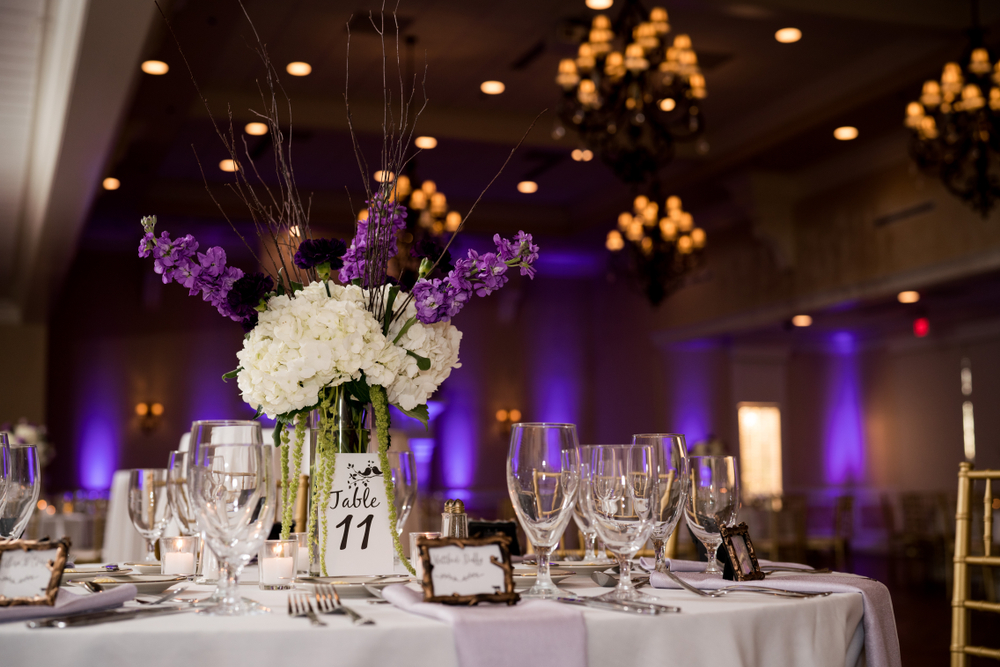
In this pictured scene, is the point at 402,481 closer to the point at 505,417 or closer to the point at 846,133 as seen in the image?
the point at 846,133

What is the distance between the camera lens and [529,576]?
168cm

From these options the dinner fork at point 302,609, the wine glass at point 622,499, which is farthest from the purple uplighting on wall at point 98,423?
the wine glass at point 622,499

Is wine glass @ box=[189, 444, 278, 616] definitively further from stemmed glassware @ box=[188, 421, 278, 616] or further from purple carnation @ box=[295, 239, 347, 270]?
purple carnation @ box=[295, 239, 347, 270]

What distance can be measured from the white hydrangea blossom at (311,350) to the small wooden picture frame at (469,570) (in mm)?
399

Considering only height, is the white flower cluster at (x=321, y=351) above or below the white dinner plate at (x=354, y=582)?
above

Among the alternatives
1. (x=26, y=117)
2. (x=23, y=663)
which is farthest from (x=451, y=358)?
(x=26, y=117)

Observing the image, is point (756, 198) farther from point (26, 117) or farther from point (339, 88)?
point (26, 117)

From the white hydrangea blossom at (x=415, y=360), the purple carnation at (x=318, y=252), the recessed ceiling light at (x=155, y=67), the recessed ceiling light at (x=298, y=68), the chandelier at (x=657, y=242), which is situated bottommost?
the white hydrangea blossom at (x=415, y=360)

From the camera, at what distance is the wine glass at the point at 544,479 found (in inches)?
58.7

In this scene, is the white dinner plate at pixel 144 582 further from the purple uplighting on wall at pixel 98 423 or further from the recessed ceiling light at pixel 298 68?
the purple uplighting on wall at pixel 98 423

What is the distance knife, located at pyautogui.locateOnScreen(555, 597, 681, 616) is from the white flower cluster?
0.50 m

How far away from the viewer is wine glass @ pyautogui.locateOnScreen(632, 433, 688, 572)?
1523 millimetres

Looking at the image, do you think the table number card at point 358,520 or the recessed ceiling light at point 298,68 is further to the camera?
the recessed ceiling light at point 298,68

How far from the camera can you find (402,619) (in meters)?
1.27
